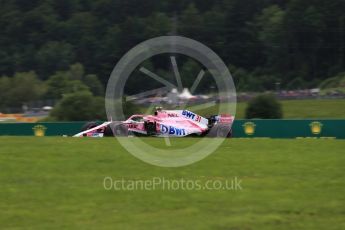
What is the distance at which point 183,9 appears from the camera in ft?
410

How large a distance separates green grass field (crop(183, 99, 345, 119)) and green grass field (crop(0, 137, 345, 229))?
27734 millimetres

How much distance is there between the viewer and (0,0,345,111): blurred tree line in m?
97.6

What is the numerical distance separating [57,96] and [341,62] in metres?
40.4

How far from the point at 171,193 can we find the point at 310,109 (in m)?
40.9

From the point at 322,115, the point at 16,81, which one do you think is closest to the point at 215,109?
the point at 322,115

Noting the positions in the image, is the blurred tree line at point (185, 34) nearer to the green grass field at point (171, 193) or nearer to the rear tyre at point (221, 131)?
the rear tyre at point (221, 131)

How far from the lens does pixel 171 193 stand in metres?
12.5

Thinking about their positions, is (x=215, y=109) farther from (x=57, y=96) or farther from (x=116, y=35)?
(x=116, y=35)

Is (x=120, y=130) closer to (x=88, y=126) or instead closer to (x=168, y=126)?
(x=88, y=126)

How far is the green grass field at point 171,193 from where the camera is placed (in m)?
10.7

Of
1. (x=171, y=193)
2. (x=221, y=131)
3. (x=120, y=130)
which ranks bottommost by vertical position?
(x=171, y=193)

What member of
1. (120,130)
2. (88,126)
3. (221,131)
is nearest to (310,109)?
(221,131)

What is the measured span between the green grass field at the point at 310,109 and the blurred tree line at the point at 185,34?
92.4 ft

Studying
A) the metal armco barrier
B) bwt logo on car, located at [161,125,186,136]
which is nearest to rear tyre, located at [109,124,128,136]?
bwt logo on car, located at [161,125,186,136]
